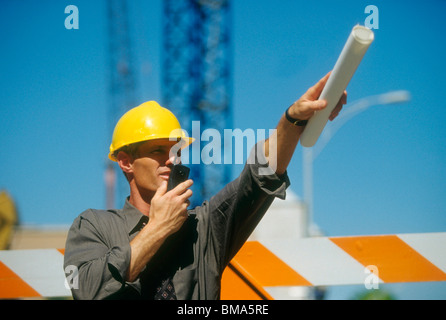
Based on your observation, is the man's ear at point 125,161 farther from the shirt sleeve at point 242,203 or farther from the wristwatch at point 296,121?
the wristwatch at point 296,121

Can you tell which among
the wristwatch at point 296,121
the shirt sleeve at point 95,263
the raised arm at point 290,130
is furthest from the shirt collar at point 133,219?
the wristwatch at point 296,121

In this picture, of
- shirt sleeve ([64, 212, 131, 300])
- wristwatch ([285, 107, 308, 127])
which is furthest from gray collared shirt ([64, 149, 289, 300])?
wristwatch ([285, 107, 308, 127])

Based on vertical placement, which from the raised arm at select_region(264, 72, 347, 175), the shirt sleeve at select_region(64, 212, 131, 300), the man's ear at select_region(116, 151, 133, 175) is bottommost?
the shirt sleeve at select_region(64, 212, 131, 300)

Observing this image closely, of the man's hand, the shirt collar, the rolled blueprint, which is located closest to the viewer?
the rolled blueprint

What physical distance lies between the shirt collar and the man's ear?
0.25 m

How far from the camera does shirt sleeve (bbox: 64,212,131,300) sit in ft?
7.59

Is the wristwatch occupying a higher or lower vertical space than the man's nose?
higher

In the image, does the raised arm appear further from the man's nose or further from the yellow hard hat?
the yellow hard hat

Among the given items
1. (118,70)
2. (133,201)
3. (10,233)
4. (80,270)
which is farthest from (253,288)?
(118,70)

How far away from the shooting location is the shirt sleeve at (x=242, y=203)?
95.0 inches
